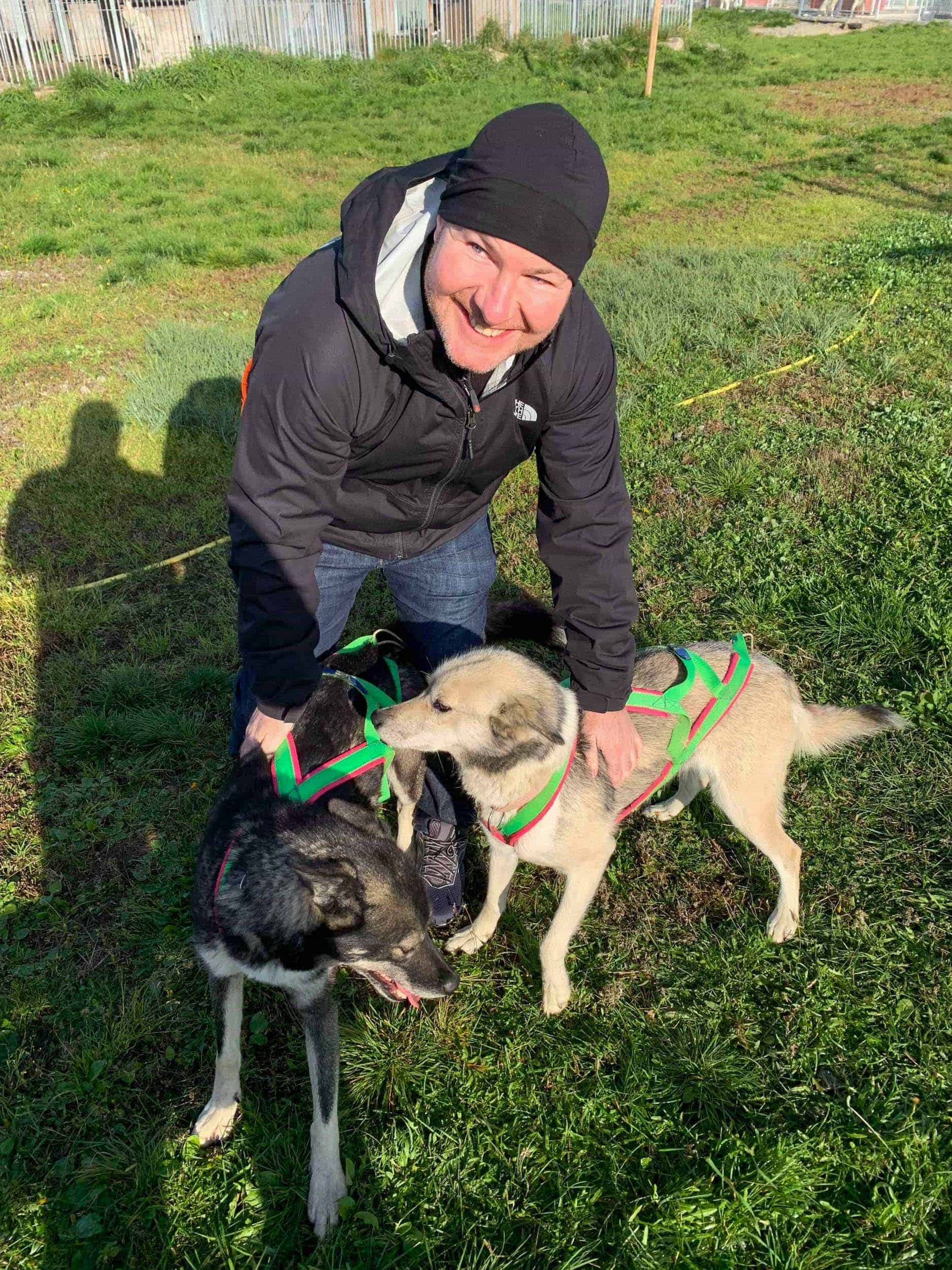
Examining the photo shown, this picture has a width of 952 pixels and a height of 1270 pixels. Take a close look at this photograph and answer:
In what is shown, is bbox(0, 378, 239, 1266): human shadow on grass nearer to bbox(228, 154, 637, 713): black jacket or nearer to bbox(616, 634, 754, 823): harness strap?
bbox(228, 154, 637, 713): black jacket

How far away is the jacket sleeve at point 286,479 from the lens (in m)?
2.32

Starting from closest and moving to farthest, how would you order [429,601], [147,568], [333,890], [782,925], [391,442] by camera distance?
[333,890] < [391,442] < [782,925] < [429,601] < [147,568]

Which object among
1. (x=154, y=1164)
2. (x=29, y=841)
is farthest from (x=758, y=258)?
(x=154, y=1164)

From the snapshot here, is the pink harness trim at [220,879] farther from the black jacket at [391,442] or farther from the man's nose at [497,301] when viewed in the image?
the man's nose at [497,301]

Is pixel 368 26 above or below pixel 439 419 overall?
above

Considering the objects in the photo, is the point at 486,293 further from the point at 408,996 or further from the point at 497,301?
the point at 408,996

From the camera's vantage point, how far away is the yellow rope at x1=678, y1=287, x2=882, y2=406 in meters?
6.91

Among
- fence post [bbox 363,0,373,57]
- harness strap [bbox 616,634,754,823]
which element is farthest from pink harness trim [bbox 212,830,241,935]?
fence post [bbox 363,0,373,57]

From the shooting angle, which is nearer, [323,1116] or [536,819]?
[323,1116]

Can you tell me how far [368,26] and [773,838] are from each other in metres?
25.0

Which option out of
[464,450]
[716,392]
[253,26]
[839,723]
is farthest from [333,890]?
[253,26]

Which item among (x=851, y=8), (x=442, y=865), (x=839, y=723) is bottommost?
(x=442, y=865)

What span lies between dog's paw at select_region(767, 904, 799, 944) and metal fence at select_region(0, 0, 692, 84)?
75.0ft

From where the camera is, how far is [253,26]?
2089 cm
